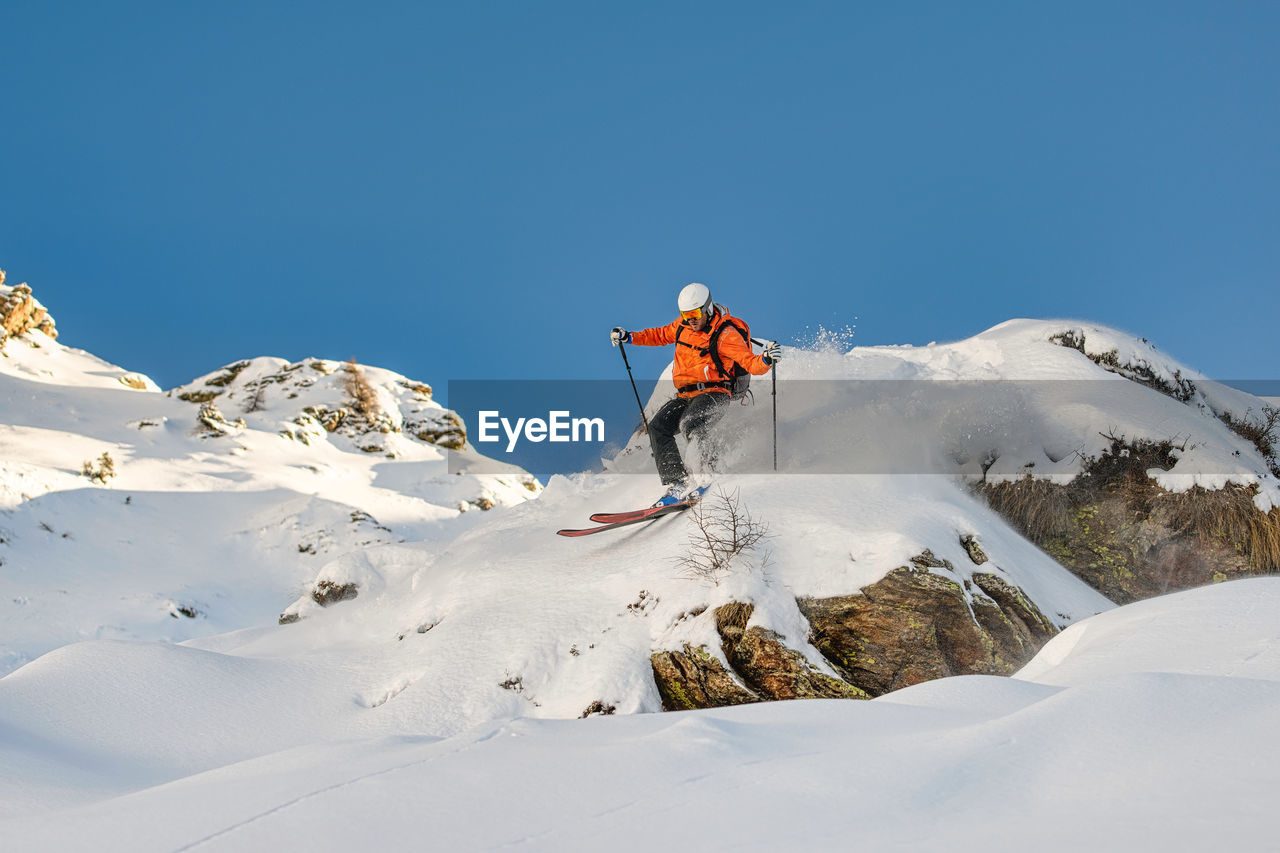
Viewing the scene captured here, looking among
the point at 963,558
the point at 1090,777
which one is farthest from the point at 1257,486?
the point at 1090,777

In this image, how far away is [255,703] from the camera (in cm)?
690

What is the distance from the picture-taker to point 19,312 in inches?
1236

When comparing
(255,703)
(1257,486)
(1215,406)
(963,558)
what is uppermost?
(1215,406)

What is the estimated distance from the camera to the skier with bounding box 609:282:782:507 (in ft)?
30.1

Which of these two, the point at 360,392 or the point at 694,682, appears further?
the point at 360,392

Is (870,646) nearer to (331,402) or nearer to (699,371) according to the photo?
(699,371)

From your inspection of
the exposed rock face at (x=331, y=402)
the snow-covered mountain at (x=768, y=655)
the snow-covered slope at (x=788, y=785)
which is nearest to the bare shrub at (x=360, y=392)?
the exposed rock face at (x=331, y=402)

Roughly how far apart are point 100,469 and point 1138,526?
78.1 ft

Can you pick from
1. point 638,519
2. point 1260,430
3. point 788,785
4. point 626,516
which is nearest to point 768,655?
point 638,519

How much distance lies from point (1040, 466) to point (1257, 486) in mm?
2186

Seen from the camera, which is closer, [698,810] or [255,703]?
[698,810]

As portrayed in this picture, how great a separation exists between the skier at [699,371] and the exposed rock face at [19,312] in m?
30.9

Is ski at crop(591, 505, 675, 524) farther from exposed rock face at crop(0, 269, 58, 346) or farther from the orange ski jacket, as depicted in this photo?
exposed rock face at crop(0, 269, 58, 346)

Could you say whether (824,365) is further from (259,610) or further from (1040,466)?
(259,610)
